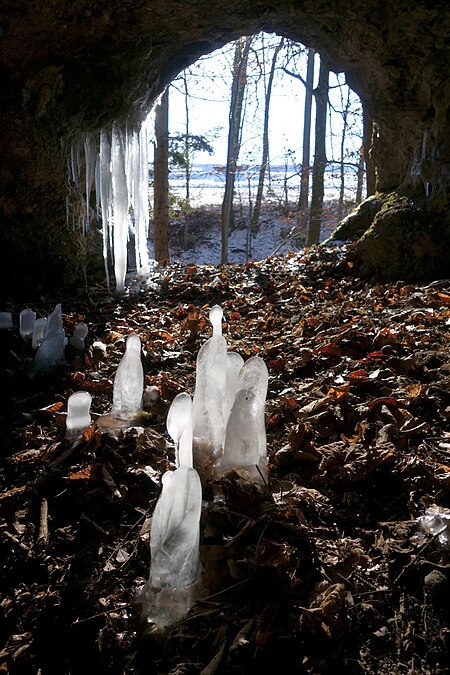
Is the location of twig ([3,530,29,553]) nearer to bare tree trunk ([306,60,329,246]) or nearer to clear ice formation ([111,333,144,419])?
clear ice formation ([111,333,144,419])

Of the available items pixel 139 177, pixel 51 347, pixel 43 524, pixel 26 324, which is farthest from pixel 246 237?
pixel 43 524

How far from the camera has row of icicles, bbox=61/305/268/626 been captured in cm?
144

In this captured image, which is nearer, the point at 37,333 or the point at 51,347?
the point at 51,347

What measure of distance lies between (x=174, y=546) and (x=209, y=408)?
67 cm

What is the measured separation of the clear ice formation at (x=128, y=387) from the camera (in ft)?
8.73

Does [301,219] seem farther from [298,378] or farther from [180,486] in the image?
[180,486]

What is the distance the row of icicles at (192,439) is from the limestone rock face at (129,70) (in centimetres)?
386

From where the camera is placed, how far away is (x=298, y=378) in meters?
3.20

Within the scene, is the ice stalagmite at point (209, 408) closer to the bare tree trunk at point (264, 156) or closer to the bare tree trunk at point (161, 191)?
the bare tree trunk at point (161, 191)

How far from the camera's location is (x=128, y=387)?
2.72m

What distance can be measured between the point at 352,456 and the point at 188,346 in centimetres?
222

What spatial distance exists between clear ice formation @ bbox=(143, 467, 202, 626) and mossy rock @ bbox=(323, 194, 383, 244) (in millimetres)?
6797

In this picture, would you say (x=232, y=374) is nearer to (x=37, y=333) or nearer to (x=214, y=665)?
(x=214, y=665)

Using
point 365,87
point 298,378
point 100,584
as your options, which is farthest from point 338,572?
point 365,87
